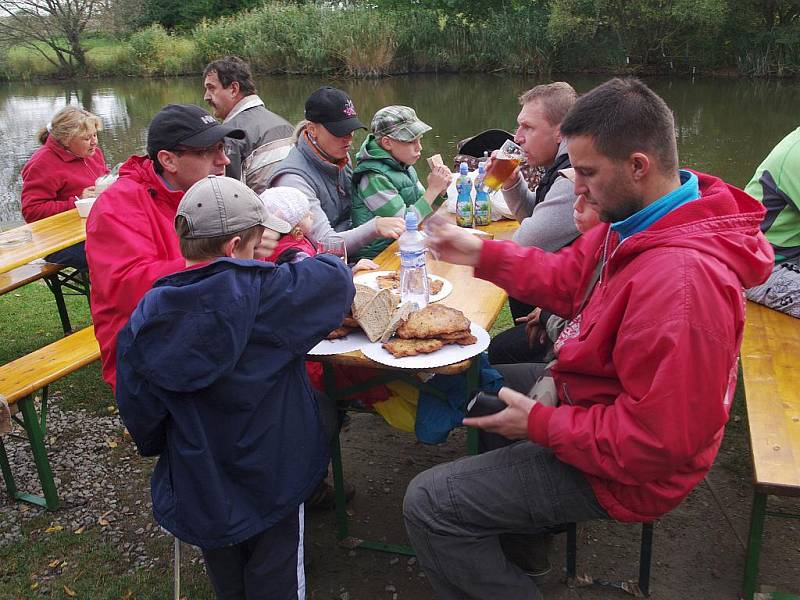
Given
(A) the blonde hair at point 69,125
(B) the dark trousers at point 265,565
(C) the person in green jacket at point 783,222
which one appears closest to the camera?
(B) the dark trousers at point 265,565

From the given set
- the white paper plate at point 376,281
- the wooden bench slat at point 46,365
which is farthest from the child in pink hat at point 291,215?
the wooden bench slat at point 46,365

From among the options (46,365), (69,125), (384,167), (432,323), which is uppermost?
(69,125)

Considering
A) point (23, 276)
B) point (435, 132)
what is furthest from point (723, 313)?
point (435, 132)

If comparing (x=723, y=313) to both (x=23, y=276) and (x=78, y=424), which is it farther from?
(x=23, y=276)

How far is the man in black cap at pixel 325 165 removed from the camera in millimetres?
3719

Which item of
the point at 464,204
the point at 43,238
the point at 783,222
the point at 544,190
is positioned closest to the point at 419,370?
the point at 544,190

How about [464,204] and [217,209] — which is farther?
[464,204]

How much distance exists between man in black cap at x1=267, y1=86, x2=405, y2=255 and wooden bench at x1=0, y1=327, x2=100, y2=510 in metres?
1.44

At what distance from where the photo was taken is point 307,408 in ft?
7.39

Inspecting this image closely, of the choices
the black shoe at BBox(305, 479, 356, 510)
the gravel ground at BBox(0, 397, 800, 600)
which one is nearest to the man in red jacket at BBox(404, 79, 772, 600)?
the gravel ground at BBox(0, 397, 800, 600)

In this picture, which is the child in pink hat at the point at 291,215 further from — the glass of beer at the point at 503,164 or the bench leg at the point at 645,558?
the bench leg at the point at 645,558

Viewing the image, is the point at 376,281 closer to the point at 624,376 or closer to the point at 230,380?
the point at 230,380

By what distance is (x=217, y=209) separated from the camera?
2.05 metres

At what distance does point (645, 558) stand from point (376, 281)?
1.59 m
